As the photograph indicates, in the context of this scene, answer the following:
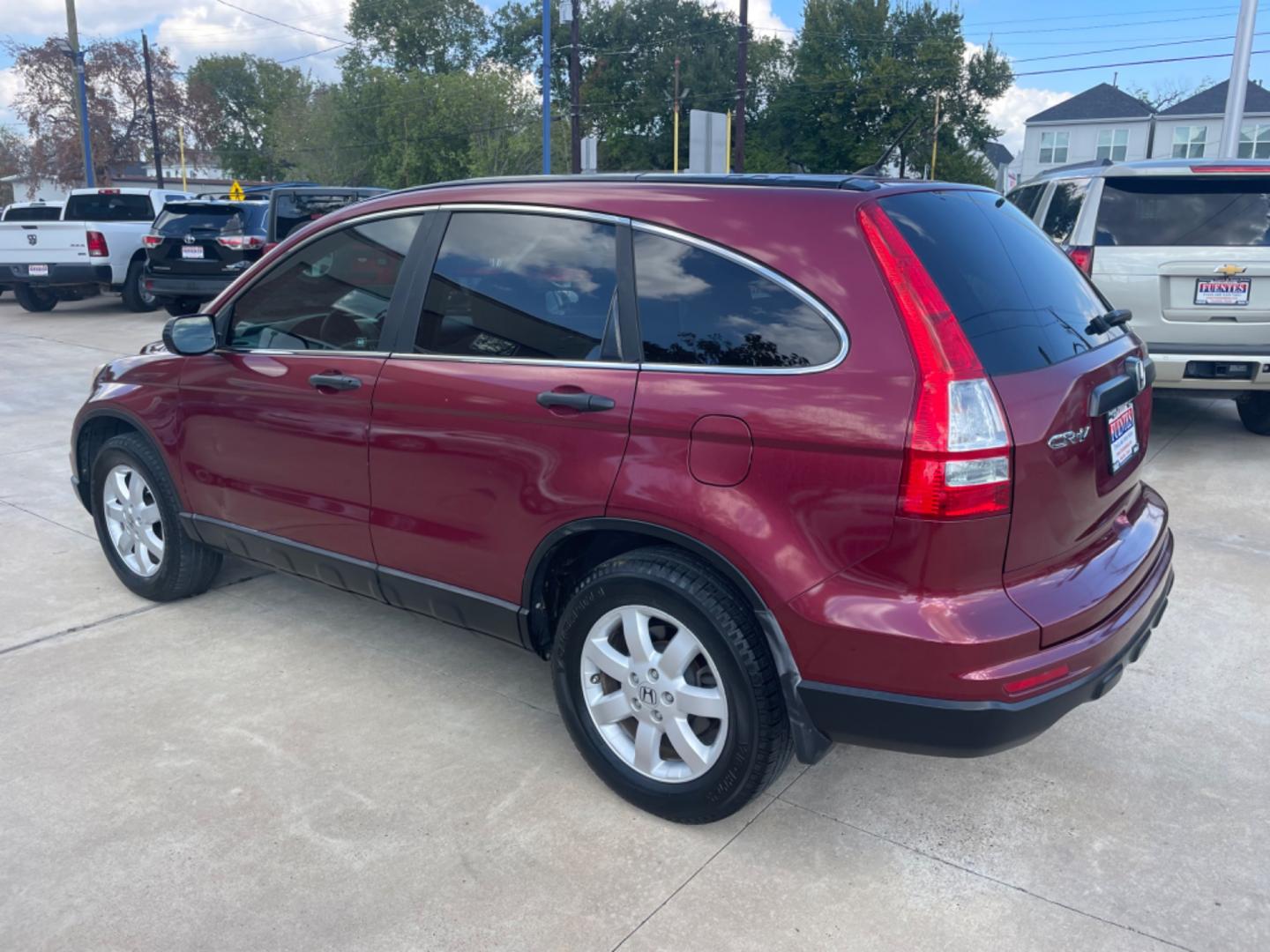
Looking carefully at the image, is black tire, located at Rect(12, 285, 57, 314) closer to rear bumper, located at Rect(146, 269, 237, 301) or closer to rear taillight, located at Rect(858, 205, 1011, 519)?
rear bumper, located at Rect(146, 269, 237, 301)

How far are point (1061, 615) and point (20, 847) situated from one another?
2.85 metres

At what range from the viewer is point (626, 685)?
2908 millimetres

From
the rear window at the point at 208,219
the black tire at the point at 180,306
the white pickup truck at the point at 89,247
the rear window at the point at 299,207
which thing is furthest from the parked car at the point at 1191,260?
the white pickup truck at the point at 89,247

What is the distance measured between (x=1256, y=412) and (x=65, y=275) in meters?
15.6

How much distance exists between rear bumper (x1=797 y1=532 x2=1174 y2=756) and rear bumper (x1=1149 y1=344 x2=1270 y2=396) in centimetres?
459

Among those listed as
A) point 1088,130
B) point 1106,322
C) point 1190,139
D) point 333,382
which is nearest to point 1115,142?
point 1088,130

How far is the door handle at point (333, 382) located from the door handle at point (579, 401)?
2.83 feet

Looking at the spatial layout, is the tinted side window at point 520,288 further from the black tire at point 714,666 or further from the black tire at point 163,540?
the black tire at point 163,540

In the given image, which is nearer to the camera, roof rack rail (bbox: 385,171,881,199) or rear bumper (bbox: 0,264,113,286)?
roof rack rail (bbox: 385,171,881,199)

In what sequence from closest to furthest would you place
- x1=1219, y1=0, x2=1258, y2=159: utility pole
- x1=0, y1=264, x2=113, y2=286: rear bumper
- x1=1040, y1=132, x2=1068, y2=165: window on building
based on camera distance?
x1=1219, y1=0, x2=1258, y2=159: utility pole
x1=0, y1=264, x2=113, y2=286: rear bumper
x1=1040, y1=132, x2=1068, y2=165: window on building

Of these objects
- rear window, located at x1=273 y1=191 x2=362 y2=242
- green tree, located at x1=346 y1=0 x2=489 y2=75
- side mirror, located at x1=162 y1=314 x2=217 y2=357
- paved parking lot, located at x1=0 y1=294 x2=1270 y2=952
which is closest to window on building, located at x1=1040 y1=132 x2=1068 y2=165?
green tree, located at x1=346 y1=0 x2=489 y2=75

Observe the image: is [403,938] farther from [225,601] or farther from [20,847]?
[225,601]

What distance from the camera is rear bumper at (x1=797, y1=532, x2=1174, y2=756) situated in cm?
239

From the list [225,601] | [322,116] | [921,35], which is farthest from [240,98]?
[225,601]
